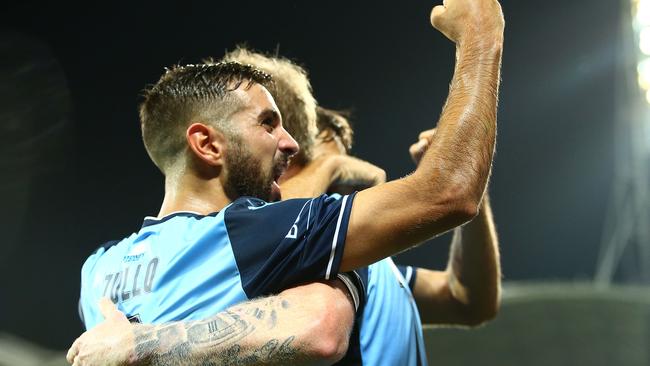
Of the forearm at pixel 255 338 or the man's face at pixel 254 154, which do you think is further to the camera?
the man's face at pixel 254 154

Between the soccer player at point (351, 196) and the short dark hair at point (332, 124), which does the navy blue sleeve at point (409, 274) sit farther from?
the soccer player at point (351, 196)

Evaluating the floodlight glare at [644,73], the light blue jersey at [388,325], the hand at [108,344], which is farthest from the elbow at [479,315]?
the floodlight glare at [644,73]

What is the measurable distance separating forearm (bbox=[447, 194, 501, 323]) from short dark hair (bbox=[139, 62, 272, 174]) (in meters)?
0.96

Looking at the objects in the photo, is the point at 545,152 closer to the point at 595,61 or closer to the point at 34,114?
the point at 595,61

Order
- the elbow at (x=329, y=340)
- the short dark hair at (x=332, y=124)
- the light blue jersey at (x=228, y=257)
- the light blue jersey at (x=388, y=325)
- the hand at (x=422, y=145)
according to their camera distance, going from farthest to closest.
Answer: the short dark hair at (x=332, y=124) → the hand at (x=422, y=145) → the light blue jersey at (x=388, y=325) → the light blue jersey at (x=228, y=257) → the elbow at (x=329, y=340)

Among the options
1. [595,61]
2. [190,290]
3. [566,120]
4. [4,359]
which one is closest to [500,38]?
[190,290]

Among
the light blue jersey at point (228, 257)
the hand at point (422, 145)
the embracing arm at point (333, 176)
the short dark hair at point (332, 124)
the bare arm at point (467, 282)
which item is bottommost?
the bare arm at point (467, 282)

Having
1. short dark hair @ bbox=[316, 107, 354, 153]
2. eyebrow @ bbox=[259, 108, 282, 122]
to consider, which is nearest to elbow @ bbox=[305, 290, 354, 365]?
eyebrow @ bbox=[259, 108, 282, 122]

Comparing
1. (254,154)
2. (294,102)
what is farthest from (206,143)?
(294,102)

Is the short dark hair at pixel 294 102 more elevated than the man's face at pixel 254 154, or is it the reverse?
the short dark hair at pixel 294 102

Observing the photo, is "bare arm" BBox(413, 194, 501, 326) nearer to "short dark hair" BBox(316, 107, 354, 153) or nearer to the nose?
"short dark hair" BBox(316, 107, 354, 153)

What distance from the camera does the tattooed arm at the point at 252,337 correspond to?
164 cm

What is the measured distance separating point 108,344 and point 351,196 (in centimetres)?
67

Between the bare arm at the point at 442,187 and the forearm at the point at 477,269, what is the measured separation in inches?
38.3
